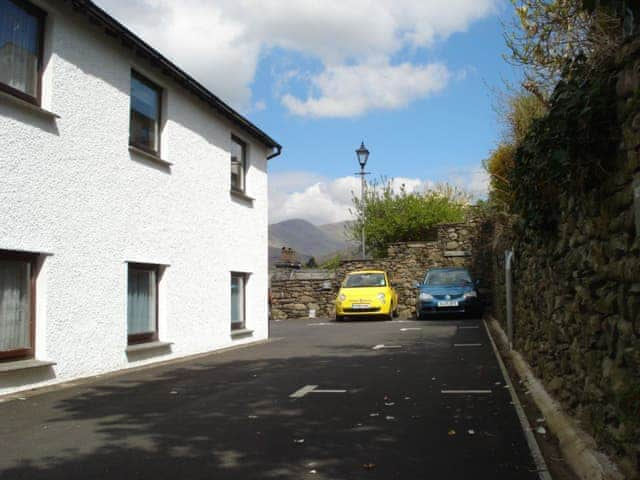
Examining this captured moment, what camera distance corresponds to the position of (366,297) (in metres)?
22.0

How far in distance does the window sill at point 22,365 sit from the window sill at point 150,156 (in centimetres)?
Result: 370

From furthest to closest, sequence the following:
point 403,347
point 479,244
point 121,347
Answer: point 479,244 → point 403,347 → point 121,347

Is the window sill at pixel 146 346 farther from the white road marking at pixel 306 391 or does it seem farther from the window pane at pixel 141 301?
the white road marking at pixel 306 391

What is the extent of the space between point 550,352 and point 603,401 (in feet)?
7.73

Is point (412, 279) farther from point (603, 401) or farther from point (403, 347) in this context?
point (603, 401)

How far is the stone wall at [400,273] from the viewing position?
2567cm

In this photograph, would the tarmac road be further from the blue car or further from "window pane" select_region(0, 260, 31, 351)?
the blue car

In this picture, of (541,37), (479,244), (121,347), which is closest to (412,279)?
(479,244)

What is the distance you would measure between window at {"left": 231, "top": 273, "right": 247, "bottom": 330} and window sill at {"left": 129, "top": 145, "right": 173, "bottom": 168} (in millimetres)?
3937

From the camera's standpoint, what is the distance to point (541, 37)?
Answer: 7.48 m

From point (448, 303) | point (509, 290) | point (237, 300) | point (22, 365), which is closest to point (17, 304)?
point (22, 365)

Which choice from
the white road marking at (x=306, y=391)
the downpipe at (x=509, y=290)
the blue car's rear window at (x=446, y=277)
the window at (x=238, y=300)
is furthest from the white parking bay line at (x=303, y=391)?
the blue car's rear window at (x=446, y=277)

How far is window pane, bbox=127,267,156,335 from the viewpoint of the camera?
10469 millimetres

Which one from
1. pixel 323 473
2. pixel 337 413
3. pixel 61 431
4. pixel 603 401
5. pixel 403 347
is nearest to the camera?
pixel 603 401
